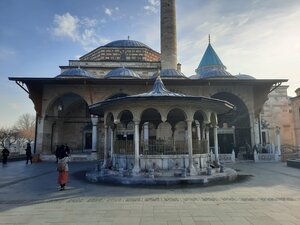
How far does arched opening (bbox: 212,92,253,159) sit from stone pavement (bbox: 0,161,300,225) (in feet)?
43.1

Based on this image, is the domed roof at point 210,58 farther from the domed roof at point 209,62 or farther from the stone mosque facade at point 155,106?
the stone mosque facade at point 155,106

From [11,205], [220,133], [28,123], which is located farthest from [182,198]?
[28,123]

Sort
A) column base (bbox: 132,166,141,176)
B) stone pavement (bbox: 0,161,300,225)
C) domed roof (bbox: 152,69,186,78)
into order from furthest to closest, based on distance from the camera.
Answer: domed roof (bbox: 152,69,186,78), column base (bbox: 132,166,141,176), stone pavement (bbox: 0,161,300,225)

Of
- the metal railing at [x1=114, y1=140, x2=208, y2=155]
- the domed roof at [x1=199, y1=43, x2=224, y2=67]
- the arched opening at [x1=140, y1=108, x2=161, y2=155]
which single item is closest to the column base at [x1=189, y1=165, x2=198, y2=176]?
the metal railing at [x1=114, y1=140, x2=208, y2=155]

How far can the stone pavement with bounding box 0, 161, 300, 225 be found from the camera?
13.0 feet

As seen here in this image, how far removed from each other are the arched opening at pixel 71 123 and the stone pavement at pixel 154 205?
15.6 metres

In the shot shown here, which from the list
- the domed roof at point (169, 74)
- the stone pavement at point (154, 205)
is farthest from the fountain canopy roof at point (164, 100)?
the domed roof at point (169, 74)

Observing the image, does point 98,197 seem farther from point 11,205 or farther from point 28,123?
point 28,123

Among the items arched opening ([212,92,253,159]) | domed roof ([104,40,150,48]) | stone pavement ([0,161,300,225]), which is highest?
domed roof ([104,40,150,48])

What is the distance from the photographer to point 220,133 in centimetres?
2369

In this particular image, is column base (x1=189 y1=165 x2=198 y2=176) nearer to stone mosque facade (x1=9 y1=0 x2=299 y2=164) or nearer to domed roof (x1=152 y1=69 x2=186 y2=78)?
stone mosque facade (x1=9 y1=0 x2=299 y2=164)

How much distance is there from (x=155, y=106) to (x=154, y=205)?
4.58 metres

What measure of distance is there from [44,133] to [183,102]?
14964 millimetres

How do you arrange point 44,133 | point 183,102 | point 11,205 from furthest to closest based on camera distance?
1. point 44,133
2. point 183,102
3. point 11,205
